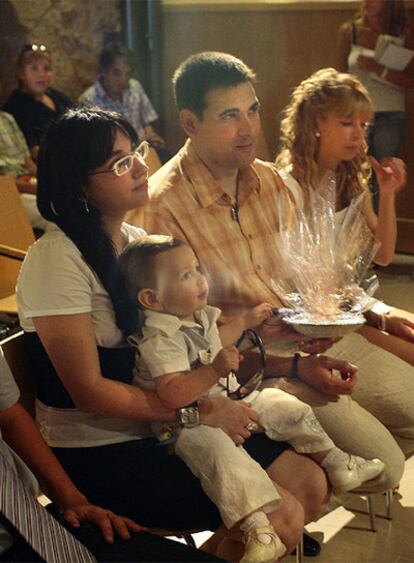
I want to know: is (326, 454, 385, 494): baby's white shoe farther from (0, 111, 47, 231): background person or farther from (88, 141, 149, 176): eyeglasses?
(0, 111, 47, 231): background person

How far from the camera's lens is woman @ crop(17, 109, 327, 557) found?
5.39 feet

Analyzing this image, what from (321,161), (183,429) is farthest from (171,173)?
(183,429)

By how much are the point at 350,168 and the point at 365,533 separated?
1.00m

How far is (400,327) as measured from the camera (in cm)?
246

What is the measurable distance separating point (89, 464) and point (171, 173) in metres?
0.69

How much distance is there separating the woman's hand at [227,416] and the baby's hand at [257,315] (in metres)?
0.21

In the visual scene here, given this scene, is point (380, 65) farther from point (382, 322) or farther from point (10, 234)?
point (10, 234)

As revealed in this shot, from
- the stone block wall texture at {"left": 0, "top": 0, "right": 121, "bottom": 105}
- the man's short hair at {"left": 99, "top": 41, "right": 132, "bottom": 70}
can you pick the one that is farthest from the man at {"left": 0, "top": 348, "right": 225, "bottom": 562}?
the man's short hair at {"left": 99, "top": 41, "right": 132, "bottom": 70}

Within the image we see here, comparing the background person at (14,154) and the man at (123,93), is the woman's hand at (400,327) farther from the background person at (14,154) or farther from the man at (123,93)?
the man at (123,93)

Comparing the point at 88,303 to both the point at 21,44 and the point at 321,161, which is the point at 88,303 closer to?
the point at 321,161

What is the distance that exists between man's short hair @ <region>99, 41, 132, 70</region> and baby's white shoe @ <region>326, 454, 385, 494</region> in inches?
136

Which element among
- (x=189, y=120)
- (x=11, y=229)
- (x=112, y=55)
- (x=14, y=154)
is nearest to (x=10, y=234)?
(x=11, y=229)

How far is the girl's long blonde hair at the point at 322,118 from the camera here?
2.29 metres

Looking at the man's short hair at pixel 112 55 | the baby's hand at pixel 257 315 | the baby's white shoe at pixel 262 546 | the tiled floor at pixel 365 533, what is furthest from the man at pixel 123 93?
the baby's white shoe at pixel 262 546
